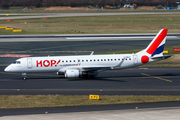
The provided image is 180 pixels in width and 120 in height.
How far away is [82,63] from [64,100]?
38.3ft

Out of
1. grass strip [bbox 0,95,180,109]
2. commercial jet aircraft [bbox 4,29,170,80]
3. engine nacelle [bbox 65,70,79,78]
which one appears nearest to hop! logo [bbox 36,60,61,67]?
commercial jet aircraft [bbox 4,29,170,80]

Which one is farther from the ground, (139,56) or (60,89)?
(139,56)

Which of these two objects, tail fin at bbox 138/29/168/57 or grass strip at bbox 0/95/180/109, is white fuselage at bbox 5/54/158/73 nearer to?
tail fin at bbox 138/29/168/57

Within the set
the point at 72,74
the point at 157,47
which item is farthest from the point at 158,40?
the point at 72,74

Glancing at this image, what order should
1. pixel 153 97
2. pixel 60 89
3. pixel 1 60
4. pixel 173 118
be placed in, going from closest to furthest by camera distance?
pixel 173 118
pixel 153 97
pixel 60 89
pixel 1 60

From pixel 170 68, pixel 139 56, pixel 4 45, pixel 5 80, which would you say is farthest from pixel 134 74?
pixel 4 45

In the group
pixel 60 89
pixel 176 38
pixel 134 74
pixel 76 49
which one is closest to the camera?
pixel 60 89

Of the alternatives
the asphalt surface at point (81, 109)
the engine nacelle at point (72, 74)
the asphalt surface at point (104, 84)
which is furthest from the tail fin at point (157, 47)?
the asphalt surface at point (81, 109)

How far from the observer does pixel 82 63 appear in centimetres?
4088

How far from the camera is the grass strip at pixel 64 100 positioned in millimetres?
28484

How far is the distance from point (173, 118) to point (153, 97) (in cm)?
763

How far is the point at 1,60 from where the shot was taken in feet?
184

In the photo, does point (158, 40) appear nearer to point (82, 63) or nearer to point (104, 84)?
point (104, 84)

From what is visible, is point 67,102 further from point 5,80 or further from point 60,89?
point 5,80
